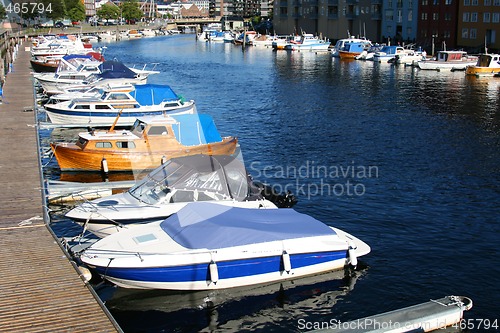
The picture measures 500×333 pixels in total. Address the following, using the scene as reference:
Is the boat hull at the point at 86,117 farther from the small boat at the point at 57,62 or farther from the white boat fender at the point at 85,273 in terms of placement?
the white boat fender at the point at 85,273

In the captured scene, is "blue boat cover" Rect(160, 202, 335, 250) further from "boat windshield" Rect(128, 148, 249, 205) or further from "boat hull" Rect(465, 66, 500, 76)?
"boat hull" Rect(465, 66, 500, 76)

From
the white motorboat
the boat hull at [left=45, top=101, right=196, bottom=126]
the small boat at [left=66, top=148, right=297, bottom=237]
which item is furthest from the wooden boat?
the white motorboat

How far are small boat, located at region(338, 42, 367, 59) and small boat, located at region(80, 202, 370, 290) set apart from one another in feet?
307

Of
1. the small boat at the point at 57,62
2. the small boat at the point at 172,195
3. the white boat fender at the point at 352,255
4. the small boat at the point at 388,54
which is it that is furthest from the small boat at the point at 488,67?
the white boat fender at the point at 352,255

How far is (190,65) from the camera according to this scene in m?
107

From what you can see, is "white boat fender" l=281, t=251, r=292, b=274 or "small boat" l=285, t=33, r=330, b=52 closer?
"white boat fender" l=281, t=251, r=292, b=274

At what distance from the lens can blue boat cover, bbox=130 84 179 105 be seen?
47.0 metres

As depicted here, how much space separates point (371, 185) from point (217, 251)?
51.5 ft

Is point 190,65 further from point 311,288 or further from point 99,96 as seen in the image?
point 311,288

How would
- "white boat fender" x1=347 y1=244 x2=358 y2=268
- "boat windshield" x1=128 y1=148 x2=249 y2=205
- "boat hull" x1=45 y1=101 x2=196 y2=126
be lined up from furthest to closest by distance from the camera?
"boat hull" x1=45 y1=101 x2=196 y2=126 < "boat windshield" x1=128 y1=148 x2=249 y2=205 < "white boat fender" x1=347 y1=244 x2=358 y2=268

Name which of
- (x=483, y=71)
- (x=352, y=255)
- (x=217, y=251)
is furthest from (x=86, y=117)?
(x=483, y=71)

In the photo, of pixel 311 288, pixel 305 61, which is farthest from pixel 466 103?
pixel 305 61

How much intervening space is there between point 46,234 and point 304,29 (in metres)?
144

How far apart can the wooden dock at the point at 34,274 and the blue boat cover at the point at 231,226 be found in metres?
3.75
